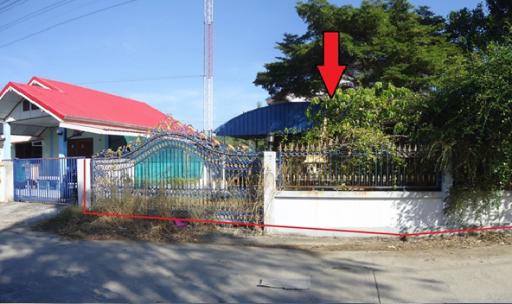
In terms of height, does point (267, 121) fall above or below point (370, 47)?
below

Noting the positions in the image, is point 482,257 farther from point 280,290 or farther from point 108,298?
point 108,298

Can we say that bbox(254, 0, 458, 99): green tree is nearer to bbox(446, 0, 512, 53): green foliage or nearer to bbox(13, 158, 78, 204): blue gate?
bbox(446, 0, 512, 53): green foliage

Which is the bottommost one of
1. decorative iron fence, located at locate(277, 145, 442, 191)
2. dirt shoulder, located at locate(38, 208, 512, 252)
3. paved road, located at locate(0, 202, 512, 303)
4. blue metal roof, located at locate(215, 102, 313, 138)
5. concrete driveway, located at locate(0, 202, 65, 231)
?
paved road, located at locate(0, 202, 512, 303)

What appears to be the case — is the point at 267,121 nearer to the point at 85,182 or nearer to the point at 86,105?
the point at 85,182

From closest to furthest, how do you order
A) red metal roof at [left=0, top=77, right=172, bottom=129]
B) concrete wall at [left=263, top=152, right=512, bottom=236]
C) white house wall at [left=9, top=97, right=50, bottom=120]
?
concrete wall at [left=263, top=152, right=512, bottom=236]
red metal roof at [left=0, top=77, right=172, bottom=129]
white house wall at [left=9, top=97, right=50, bottom=120]

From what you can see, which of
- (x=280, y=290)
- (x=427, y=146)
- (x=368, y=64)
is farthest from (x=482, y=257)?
(x=368, y=64)

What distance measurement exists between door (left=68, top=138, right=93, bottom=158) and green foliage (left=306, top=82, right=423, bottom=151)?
11.1 metres

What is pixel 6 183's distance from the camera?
1227 cm

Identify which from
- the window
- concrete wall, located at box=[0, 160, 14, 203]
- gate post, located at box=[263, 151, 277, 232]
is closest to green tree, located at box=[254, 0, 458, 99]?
gate post, located at box=[263, 151, 277, 232]

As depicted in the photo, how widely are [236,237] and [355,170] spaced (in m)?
2.79

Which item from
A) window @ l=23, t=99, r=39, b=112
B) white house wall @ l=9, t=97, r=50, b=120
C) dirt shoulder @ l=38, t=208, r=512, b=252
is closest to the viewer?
dirt shoulder @ l=38, t=208, r=512, b=252

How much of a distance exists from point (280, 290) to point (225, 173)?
3770 millimetres

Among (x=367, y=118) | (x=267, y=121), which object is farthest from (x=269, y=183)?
(x=267, y=121)

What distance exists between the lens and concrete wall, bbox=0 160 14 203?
481 inches
